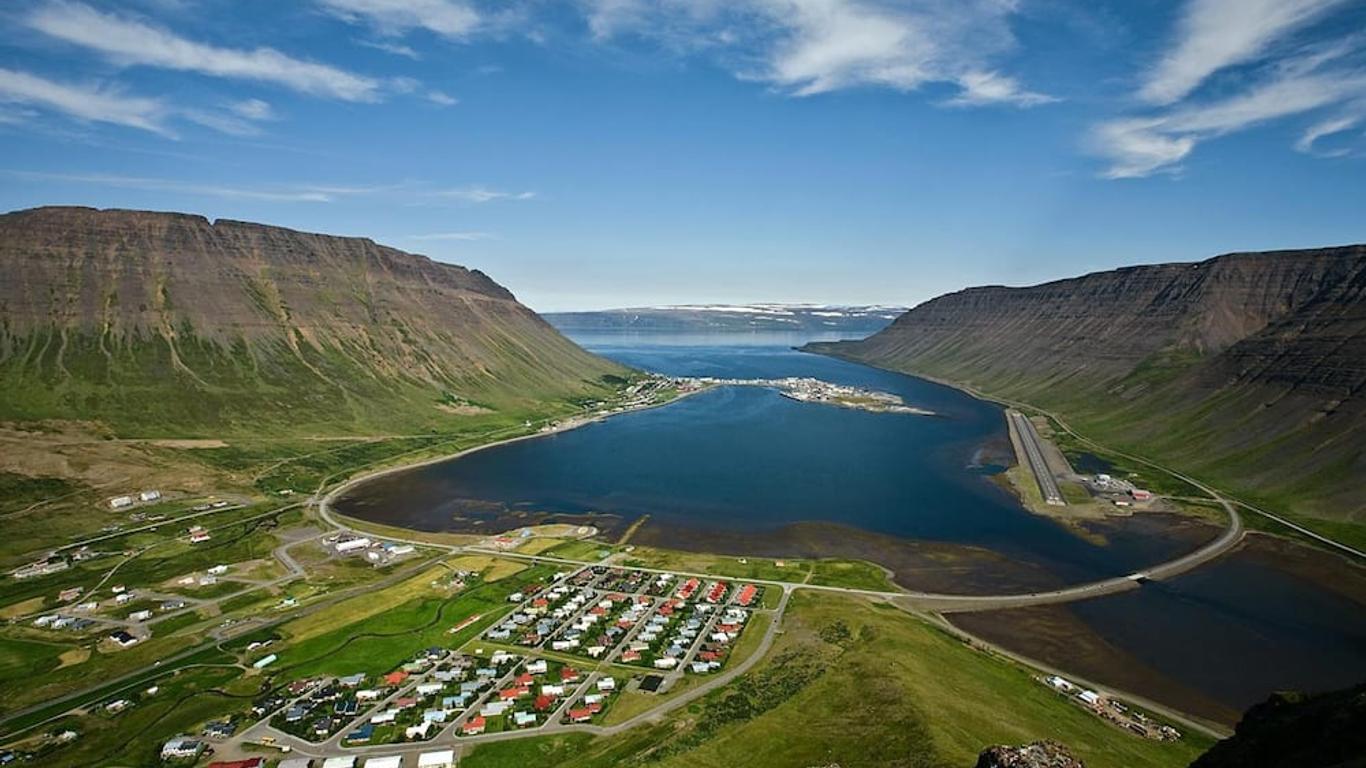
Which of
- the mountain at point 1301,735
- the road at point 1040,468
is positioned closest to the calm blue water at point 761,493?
the road at point 1040,468

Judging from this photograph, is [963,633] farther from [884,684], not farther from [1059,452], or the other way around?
[1059,452]

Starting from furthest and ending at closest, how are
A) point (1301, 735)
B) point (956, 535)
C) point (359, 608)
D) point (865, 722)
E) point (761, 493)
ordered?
1. point (761, 493)
2. point (956, 535)
3. point (359, 608)
4. point (865, 722)
5. point (1301, 735)

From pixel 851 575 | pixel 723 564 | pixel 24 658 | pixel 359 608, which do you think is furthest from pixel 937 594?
pixel 24 658

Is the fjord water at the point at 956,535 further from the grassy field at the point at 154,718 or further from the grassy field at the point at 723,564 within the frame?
the grassy field at the point at 154,718

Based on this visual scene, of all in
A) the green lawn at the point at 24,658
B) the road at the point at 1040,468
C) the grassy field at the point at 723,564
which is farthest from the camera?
the road at the point at 1040,468

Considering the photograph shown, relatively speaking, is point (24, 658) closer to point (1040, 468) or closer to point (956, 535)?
point (956, 535)

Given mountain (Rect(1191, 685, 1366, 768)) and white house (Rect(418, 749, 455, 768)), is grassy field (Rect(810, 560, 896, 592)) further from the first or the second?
mountain (Rect(1191, 685, 1366, 768))
